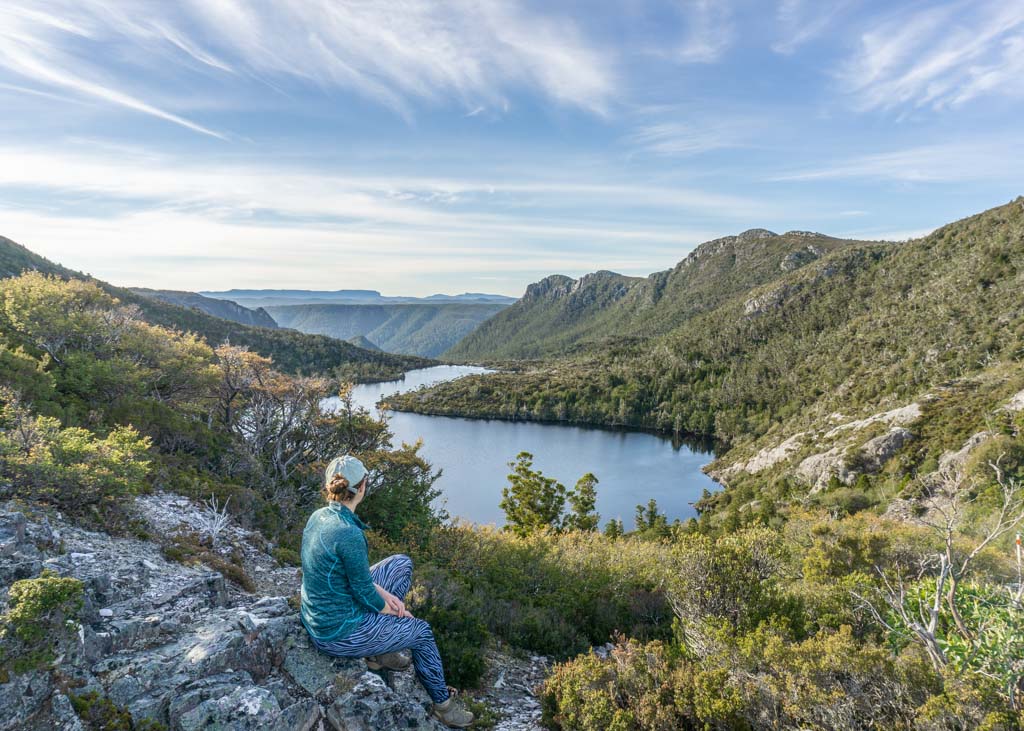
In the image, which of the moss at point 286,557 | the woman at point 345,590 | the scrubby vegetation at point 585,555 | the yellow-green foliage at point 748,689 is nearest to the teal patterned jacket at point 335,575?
the woman at point 345,590

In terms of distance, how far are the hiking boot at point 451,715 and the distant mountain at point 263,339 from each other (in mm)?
54368

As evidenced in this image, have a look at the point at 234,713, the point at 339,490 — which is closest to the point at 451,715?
the point at 234,713

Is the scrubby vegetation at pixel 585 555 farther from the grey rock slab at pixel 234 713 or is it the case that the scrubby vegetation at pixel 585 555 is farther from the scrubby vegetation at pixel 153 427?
the grey rock slab at pixel 234 713

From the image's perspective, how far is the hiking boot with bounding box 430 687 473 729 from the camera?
4.91 m

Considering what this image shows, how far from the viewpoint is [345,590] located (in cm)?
448

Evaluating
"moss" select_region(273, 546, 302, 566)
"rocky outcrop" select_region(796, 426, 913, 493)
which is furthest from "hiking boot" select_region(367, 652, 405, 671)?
"rocky outcrop" select_region(796, 426, 913, 493)

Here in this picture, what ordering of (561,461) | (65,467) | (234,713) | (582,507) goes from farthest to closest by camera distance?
(561,461) → (582,507) → (65,467) → (234,713)

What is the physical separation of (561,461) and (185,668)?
78.1 meters

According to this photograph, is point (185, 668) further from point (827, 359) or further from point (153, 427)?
point (827, 359)

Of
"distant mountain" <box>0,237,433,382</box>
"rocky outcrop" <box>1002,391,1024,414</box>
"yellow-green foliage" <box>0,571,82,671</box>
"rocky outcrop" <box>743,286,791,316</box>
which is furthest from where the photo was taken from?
"rocky outcrop" <box>743,286,791,316</box>

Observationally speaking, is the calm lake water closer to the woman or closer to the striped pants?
the striped pants

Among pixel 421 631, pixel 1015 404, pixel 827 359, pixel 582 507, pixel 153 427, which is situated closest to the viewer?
pixel 421 631

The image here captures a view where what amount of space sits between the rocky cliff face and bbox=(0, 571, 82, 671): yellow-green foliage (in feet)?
0.37

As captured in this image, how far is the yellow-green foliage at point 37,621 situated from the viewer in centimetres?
338
